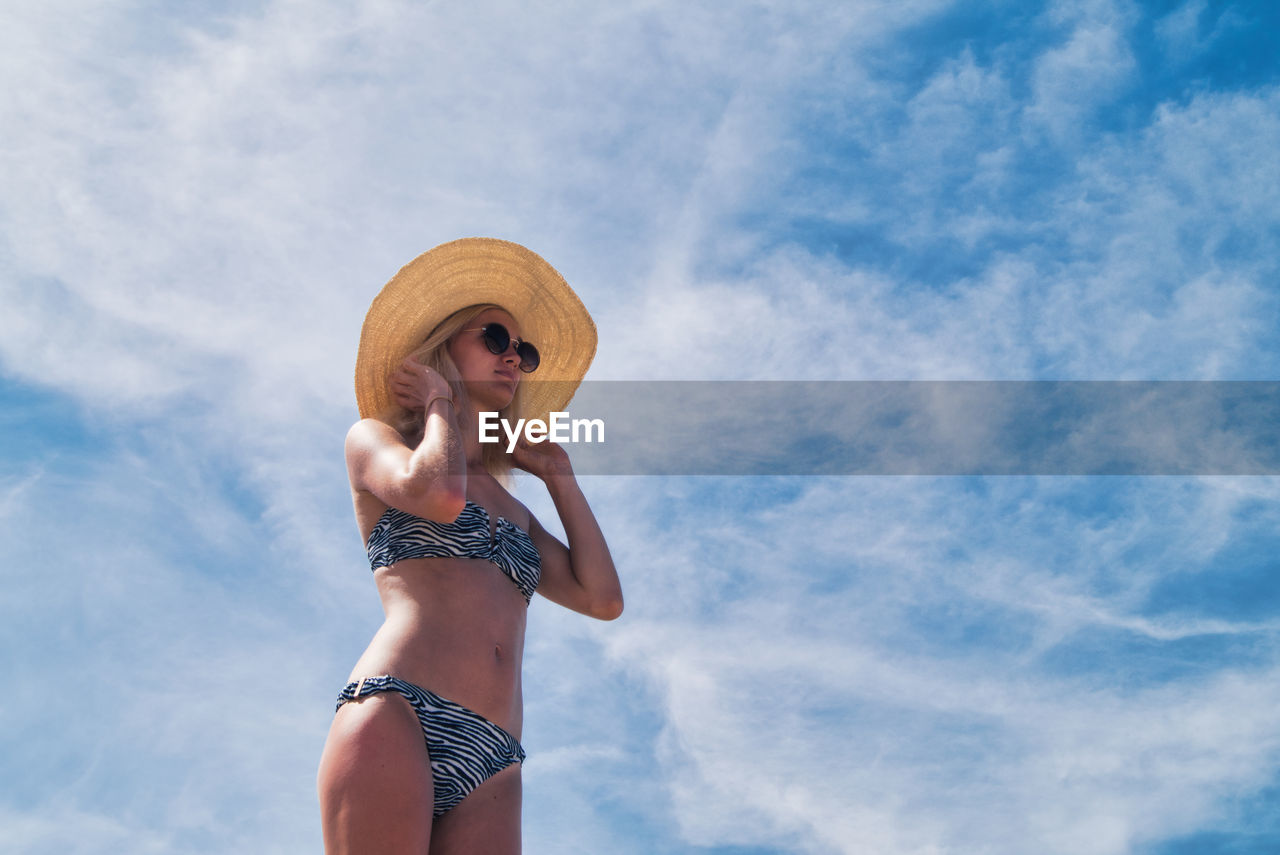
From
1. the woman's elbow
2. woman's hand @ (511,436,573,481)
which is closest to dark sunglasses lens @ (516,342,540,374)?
woman's hand @ (511,436,573,481)

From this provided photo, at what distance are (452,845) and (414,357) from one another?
264 centimetres

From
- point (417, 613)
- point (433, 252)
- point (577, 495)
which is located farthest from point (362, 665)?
point (433, 252)

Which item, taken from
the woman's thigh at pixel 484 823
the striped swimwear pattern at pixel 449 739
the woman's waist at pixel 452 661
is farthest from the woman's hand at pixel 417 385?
the woman's thigh at pixel 484 823

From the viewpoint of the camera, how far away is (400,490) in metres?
4.56

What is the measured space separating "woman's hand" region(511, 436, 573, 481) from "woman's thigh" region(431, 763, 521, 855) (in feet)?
5.94

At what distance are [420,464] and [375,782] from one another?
4.45 feet

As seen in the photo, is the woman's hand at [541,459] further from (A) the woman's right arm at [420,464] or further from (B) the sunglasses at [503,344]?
(A) the woman's right arm at [420,464]

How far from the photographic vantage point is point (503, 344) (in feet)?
19.5

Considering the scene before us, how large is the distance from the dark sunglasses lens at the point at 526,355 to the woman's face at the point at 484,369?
30 millimetres

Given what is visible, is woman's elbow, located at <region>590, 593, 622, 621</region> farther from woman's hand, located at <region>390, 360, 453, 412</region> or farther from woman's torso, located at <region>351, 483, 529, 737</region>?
woman's hand, located at <region>390, 360, 453, 412</region>

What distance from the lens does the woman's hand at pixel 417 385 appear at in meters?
5.30

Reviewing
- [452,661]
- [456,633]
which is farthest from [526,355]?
[452,661]

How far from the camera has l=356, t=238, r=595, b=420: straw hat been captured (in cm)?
607

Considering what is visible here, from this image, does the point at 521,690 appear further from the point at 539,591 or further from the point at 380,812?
the point at 380,812
